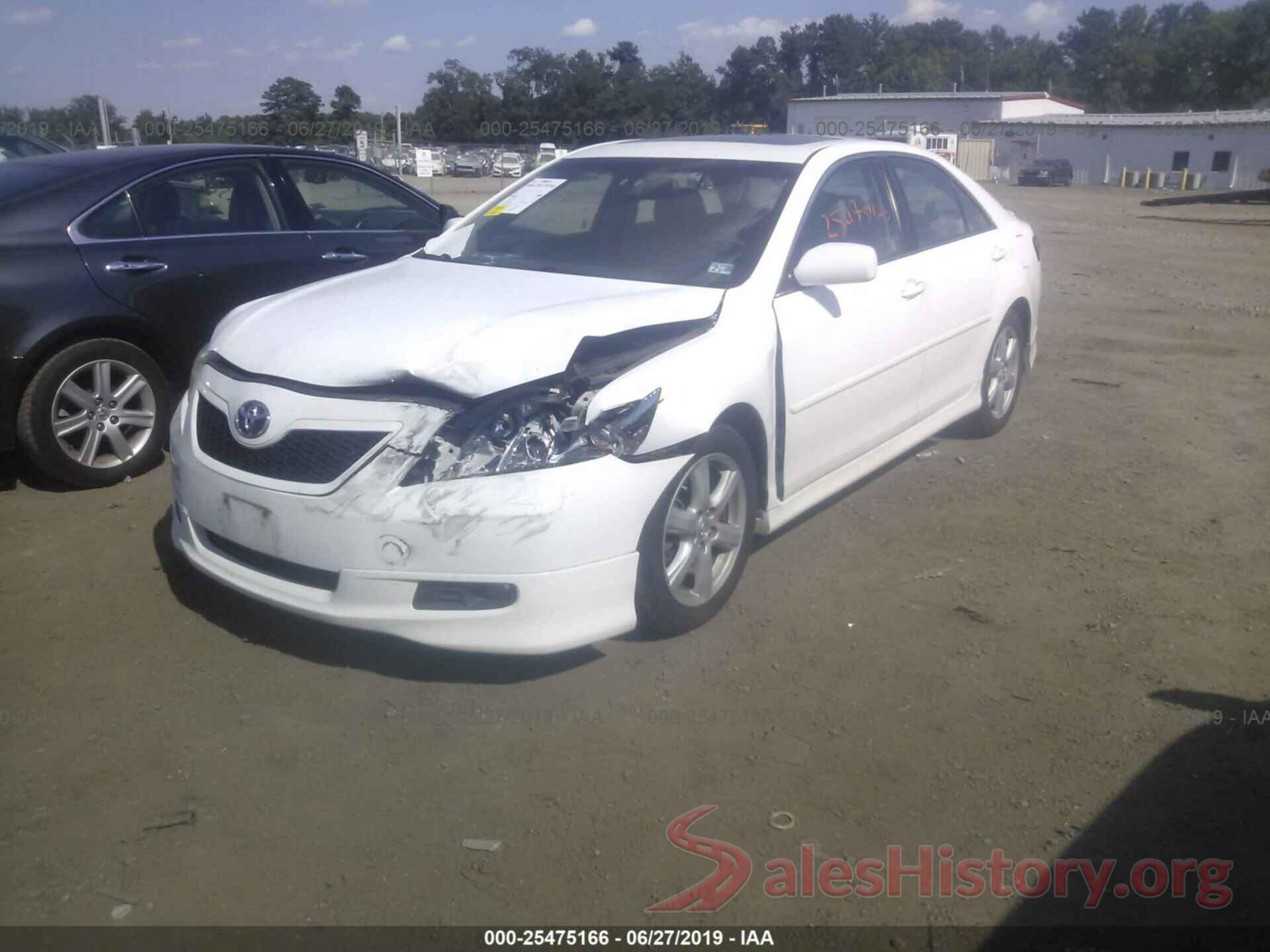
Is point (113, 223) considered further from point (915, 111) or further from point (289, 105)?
point (915, 111)

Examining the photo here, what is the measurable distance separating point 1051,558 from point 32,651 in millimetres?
4027

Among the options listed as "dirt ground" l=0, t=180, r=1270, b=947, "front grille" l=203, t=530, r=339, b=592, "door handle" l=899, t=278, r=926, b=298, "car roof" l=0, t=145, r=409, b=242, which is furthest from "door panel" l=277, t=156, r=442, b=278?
"door handle" l=899, t=278, r=926, b=298

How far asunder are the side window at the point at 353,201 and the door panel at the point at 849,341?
2.93 meters

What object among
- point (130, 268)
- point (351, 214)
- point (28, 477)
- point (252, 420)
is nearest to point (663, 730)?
point (252, 420)

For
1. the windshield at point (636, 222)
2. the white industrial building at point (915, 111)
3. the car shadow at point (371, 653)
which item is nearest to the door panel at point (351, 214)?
the windshield at point (636, 222)

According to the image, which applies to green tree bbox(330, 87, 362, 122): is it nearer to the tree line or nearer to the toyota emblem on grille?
the tree line

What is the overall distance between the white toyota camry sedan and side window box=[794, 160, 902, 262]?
0.02m

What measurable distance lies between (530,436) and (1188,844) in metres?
2.17

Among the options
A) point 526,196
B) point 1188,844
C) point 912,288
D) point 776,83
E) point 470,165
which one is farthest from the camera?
point 776,83

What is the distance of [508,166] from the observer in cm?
4591

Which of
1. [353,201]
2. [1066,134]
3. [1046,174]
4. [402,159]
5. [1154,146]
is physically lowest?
[1046,174]

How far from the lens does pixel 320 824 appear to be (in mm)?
3004

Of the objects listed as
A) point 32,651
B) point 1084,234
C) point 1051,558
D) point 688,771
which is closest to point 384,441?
point 688,771

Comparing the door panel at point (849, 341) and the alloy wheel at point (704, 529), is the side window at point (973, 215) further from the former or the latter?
the alloy wheel at point (704, 529)
